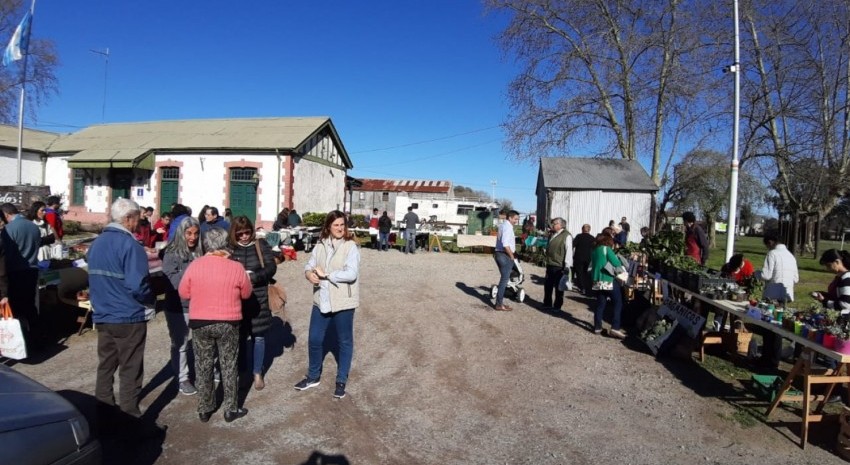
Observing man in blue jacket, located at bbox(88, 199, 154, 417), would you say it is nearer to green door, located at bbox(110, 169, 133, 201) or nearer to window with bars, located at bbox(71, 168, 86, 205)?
green door, located at bbox(110, 169, 133, 201)

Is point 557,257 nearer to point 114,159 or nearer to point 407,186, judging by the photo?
point 114,159

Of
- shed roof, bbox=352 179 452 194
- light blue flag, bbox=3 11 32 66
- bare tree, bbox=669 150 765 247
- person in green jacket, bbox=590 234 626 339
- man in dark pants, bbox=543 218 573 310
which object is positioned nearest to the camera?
person in green jacket, bbox=590 234 626 339

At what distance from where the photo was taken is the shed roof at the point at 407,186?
194 feet

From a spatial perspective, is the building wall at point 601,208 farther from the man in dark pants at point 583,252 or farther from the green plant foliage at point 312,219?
the man in dark pants at point 583,252

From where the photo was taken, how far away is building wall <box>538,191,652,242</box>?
20.7m

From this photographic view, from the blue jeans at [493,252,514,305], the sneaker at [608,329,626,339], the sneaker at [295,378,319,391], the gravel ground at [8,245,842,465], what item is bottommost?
the gravel ground at [8,245,842,465]

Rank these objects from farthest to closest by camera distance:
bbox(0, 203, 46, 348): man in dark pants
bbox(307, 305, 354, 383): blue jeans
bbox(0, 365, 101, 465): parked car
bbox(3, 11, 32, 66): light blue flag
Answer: bbox(3, 11, 32, 66): light blue flag
bbox(0, 203, 46, 348): man in dark pants
bbox(307, 305, 354, 383): blue jeans
bbox(0, 365, 101, 465): parked car

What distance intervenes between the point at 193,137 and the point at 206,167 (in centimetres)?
243

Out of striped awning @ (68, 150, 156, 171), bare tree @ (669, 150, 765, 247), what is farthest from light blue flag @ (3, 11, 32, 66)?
bare tree @ (669, 150, 765, 247)

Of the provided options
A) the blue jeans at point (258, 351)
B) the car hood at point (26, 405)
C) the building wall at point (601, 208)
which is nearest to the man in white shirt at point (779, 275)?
the blue jeans at point (258, 351)

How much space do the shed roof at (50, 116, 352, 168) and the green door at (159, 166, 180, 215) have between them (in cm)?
101

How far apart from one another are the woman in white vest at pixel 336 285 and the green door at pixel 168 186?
21.2 metres

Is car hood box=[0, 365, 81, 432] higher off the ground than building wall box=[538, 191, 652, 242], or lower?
lower

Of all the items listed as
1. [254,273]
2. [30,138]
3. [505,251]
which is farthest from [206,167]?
[254,273]
